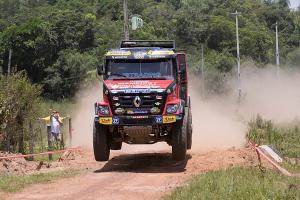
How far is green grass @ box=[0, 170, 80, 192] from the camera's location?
11567 mm

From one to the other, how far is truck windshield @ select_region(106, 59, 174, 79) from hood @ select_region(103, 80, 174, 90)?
1.25 ft

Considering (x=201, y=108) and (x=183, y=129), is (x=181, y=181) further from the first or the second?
(x=201, y=108)

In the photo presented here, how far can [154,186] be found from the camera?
11680 mm

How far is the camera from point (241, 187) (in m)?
9.66

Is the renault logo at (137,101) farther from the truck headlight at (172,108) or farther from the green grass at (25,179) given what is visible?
the green grass at (25,179)

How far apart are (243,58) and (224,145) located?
57969 mm

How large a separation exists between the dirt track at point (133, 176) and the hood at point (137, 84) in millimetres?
2181

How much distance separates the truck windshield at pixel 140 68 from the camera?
14.6m

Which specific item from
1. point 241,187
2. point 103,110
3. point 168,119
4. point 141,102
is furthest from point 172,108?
point 241,187

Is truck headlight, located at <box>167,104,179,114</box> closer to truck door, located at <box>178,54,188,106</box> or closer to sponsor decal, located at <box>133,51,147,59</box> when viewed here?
truck door, located at <box>178,54,188,106</box>

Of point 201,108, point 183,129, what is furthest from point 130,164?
point 201,108

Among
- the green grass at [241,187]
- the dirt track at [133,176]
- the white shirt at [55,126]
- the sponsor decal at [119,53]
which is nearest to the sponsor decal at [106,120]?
the dirt track at [133,176]

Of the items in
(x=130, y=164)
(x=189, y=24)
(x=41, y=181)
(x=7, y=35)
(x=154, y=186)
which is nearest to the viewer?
(x=154, y=186)

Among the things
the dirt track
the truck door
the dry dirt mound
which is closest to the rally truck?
the truck door
